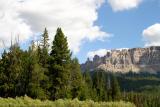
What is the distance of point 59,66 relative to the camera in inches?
2879

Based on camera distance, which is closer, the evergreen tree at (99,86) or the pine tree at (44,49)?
Result: the pine tree at (44,49)

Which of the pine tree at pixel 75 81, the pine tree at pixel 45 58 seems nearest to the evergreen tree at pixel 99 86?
the pine tree at pixel 75 81

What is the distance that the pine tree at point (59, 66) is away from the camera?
7344 centimetres

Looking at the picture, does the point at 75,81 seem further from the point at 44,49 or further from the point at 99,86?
the point at 99,86

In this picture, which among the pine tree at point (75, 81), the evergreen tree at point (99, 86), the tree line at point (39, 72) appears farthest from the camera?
the evergreen tree at point (99, 86)

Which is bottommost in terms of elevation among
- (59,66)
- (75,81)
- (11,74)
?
(75,81)

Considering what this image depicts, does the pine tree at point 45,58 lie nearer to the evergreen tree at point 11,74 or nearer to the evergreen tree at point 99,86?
the evergreen tree at point 11,74

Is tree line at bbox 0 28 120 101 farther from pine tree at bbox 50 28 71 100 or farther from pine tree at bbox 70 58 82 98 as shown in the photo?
→ pine tree at bbox 70 58 82 98

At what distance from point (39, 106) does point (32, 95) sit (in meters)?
21.8

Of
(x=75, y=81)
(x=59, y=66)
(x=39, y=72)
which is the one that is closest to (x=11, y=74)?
(x=39, y=72)

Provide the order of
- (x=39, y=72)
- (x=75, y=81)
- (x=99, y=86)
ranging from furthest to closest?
(x=99, y=86)
(x=75, y=81)
(x=39, y=72)

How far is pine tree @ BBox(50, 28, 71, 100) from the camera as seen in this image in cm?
7344

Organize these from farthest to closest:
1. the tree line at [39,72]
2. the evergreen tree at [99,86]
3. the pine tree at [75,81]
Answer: the evergreen tree at [99,86] → the pine tree at [75,81] → the tree line at [39,72]

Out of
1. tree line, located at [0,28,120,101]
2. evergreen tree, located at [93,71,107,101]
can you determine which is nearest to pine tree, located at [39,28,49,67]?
tree line, located at [0,28,120,101]
